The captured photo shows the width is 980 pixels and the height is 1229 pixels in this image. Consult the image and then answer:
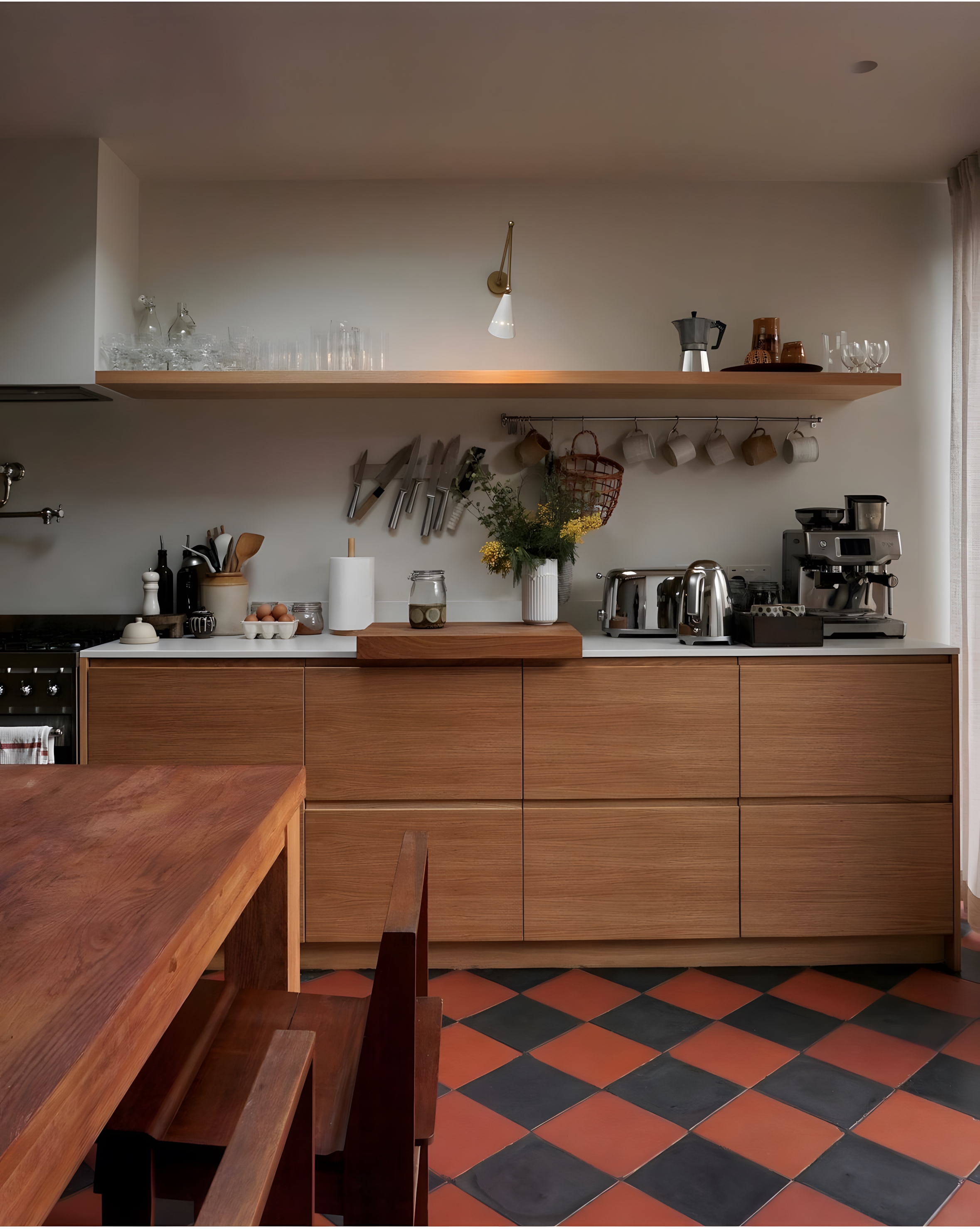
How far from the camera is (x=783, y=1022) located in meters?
2.49

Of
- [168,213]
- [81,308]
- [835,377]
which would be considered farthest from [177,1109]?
[168,213]

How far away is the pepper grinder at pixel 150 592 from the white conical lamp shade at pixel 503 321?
144 centimetres

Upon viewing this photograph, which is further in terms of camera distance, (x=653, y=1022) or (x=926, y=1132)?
(x=653, y=1022)

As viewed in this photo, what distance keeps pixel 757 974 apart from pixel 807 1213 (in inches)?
44.0

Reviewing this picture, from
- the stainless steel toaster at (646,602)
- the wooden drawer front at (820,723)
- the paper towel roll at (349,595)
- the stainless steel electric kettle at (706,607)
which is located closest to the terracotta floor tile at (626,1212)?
the wooden drawer front at (820,723)

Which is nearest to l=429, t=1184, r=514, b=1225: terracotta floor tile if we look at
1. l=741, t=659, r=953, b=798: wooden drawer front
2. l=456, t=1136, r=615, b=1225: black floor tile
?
l=456, t=1136, r=615, b=1225: black floor tile

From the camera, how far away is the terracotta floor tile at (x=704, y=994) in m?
2.57

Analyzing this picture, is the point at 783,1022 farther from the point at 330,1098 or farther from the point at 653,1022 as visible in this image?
the point at 330,1098

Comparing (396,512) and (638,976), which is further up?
(396,512)

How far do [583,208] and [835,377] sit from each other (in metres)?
1.13

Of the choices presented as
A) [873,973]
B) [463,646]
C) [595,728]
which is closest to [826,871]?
[873,973]

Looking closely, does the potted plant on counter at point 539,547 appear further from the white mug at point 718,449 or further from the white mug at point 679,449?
the white mug at point 718,449

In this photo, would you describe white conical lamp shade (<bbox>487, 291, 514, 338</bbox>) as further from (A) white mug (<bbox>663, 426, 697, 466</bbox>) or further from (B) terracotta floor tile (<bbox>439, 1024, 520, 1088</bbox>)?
(B) terracotta floor tile (<bbox>439, 1024, 520, 1088</bbox>)

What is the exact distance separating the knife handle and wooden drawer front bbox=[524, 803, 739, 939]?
46.6 inches
